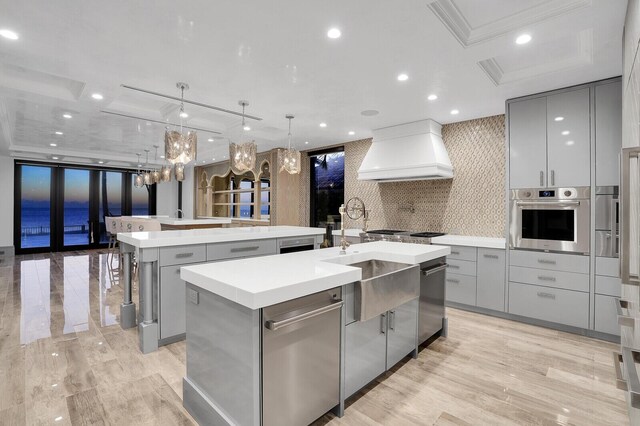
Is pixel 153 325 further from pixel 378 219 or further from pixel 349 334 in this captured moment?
pixel 378 219

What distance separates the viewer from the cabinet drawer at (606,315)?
2.97 metres

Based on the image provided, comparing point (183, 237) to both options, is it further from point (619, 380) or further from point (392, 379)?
point (619, 380)

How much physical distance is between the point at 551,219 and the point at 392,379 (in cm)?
253

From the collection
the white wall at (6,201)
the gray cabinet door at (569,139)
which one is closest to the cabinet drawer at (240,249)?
the gray cabinet door at (569,139)

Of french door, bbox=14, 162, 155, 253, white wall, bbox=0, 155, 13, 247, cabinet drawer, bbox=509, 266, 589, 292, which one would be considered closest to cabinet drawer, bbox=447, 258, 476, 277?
cabinet drawer, bbox=509, 266, 589, 292

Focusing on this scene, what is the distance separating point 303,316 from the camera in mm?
1533

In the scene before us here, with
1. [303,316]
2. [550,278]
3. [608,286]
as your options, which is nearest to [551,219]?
[550,278]

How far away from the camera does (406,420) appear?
184 centimetres

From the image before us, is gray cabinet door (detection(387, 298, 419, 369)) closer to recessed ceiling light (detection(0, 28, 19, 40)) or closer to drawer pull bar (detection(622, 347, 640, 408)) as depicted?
drawer pull bar (detection(622, 347, 640, 408))

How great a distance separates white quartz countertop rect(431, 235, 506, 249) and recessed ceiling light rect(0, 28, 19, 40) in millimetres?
4519

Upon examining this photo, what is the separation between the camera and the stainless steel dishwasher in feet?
4.80

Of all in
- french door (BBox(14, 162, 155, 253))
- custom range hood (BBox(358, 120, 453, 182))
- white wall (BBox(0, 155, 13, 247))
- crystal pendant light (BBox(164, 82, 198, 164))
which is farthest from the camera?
french door (BBox(14, 162, 155, 253))

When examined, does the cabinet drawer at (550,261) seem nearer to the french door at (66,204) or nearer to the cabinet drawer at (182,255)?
the cabinet drawer at (182,255)

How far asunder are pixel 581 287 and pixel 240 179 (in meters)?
7.63
